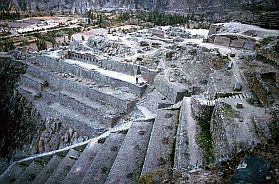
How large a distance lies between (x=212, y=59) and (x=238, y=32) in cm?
→ 618

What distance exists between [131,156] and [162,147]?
5.37ft

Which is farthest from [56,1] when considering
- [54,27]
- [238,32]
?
[238,32]

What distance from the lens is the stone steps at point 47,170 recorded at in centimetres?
1768

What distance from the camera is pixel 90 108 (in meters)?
24.0

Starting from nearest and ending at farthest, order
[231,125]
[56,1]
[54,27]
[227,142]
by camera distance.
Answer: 1. [227,142]
2. [231,125]
3. [54,27]
4. [56,1]

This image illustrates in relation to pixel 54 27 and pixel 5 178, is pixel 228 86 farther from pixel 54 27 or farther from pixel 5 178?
pixel 54 27

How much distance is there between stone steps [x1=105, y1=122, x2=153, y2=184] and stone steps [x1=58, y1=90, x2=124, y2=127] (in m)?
5.10

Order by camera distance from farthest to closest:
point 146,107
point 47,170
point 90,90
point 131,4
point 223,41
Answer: point 131,4 → point 223,41 → point 90,90 → point 146,107 → point 47,170

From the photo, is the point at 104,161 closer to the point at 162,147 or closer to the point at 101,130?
the point at 162,147

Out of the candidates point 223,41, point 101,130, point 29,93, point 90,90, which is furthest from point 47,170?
point 223,41

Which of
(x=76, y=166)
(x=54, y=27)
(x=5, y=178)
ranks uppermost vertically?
(x=54, y=27)

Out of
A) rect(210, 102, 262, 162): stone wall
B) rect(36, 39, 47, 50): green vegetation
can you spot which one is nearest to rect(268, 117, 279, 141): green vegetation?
rect(210, 102, 262, 162): stone wall

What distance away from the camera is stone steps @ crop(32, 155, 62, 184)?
17.7 metres

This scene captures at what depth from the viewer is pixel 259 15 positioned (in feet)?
102
